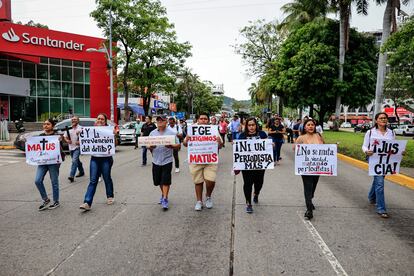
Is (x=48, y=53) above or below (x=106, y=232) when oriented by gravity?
above

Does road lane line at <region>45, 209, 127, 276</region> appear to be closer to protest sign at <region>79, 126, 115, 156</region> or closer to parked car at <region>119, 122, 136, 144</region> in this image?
protest sign at <region>79, 126, 115, 156</region>

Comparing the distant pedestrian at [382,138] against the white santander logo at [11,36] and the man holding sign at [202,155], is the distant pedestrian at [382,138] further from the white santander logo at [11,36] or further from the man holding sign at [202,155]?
the white santander logo at [11,36]

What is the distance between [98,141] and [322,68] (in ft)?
76.9

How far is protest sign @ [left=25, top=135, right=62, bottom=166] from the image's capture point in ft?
20.0

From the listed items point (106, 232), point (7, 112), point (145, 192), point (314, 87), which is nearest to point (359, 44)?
point (314, 87)

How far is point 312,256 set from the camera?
13.1 feet

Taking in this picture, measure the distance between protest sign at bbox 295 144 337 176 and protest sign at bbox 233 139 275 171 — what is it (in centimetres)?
49

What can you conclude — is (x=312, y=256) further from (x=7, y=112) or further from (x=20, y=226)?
(x=7, y=112)

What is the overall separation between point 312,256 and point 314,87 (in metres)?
25.8

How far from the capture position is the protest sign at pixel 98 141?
20.4 feet

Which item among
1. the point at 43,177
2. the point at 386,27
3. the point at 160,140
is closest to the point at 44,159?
the point at 43,177

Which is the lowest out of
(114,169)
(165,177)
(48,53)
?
(114,169)

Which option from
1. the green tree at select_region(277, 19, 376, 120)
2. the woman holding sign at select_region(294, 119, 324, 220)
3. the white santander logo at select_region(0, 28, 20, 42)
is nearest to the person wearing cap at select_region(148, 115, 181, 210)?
the woman holding sign at select_region(294, 119, 324, 220)

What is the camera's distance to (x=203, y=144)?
5.99 m
